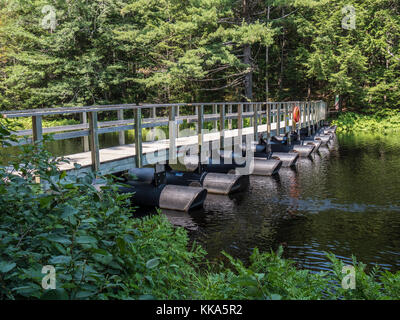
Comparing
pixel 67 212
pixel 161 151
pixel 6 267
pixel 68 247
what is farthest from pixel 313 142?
pixel 6 267

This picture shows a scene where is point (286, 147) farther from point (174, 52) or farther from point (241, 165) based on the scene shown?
point (174, 52)

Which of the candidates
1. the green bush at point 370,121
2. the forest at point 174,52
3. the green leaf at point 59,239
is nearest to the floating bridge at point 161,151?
the green leaf at point 59,239

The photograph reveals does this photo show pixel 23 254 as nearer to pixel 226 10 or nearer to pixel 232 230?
pixel 232 230

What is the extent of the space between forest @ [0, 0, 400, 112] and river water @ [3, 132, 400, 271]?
18048 mm

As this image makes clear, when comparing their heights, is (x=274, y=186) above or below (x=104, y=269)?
below

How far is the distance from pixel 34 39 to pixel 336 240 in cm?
3357

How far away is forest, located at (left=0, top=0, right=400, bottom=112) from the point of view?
1272 inches

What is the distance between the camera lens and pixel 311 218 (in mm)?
9711

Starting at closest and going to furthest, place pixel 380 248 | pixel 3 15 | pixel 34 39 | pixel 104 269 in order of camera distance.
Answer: pixel 104 269, pixel 380 248, pixel 34 39, pixel 3 15

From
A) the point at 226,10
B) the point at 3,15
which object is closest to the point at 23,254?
the point at 226,10

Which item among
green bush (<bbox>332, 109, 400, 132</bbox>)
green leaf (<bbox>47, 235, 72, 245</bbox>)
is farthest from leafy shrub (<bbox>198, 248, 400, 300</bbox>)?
green bush (<bbox>332, 109, 400, 132</bbox>)

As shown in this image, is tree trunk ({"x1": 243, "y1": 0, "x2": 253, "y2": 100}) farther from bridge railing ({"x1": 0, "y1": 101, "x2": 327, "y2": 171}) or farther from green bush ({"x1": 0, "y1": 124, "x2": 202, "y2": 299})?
green bush ({"x1": 0, "y1": 124, "x2": 202, "y2": 299})

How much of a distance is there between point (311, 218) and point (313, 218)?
0.16 ft

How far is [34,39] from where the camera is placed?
3466cm
